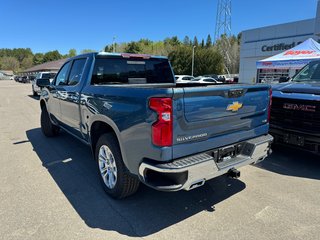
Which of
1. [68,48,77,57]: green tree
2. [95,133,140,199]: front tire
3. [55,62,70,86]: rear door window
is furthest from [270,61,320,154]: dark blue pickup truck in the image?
[68,48,77,57]: green tree

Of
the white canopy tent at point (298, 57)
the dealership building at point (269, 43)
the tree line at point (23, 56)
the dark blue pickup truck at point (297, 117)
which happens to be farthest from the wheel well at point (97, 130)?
the tree line at point (23, 56)

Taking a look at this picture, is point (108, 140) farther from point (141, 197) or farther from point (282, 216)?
point (282, 216)

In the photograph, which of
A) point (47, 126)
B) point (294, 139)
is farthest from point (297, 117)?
point (47, 126)

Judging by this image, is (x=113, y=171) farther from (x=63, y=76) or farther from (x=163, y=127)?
(x=63, y=76)

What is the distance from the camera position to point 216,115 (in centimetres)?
310

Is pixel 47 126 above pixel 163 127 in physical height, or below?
below

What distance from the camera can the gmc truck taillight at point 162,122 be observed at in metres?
2.70

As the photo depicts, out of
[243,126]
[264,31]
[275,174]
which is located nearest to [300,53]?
[275,174]

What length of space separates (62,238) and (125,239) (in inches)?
27.1

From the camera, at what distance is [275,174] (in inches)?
183

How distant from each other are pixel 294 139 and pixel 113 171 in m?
3.33

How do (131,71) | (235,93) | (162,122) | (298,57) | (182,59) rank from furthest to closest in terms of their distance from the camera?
(182,59) < (298,57) < (131,71) < (235,93) < (162,122)

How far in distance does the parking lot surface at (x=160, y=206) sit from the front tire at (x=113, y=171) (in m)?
0.18

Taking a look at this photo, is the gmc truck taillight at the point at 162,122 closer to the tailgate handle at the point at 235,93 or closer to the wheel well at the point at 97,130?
the tailgate handle at the point at 235,93
